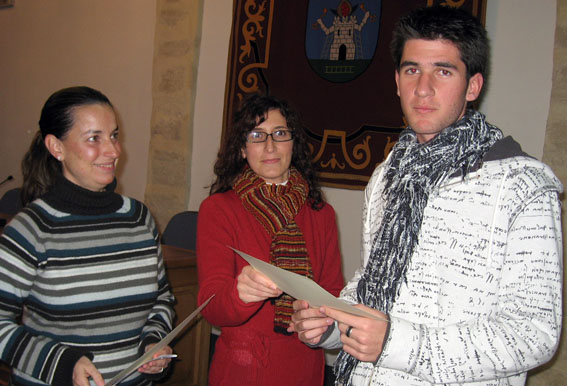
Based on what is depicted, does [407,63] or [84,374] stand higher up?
[407,63]

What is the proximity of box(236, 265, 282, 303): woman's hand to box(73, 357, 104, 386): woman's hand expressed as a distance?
435 millimetres

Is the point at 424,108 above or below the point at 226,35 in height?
below

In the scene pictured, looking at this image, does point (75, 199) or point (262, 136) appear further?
point (262, 136)

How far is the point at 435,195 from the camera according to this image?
122 cm

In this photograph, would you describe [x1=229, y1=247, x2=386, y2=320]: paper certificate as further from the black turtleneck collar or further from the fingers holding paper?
the black turtleneck collar

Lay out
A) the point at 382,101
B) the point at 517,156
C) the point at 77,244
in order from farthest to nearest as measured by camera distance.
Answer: the point at 382,101, the point at 77,244, the point at 517,156

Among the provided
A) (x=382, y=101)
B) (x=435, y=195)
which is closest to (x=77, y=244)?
(x=435, y=195)

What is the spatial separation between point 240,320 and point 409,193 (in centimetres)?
62

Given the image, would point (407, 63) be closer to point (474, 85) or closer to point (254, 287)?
point (474, 85)

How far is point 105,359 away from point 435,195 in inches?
41.8

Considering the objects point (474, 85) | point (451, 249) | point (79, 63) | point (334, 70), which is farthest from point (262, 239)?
point (79, 63)

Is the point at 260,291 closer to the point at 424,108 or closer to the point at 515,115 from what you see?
the point at 424,108

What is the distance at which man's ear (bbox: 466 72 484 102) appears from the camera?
1283mm

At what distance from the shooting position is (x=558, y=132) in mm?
2600
